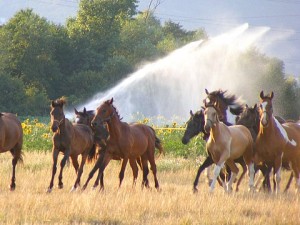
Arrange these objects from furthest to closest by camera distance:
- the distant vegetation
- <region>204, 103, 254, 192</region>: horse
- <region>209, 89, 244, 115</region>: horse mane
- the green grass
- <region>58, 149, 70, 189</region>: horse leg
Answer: the distant vegetation < the green grass < <region>209, 89, 244, 115</region>: horse mane < <region>58, 149, 70, 189</region>: horse leg < <region>204, 103, 254, 192</region>: horse

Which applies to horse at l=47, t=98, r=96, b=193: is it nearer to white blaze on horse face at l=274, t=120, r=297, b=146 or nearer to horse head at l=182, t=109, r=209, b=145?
horse head at l=182, t=109, r=209, b=145

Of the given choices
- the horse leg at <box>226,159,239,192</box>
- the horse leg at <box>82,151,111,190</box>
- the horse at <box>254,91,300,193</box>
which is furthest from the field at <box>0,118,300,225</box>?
the horse at <box>254,91,300,193</box>

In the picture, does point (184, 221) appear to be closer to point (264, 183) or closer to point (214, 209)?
point (214, 209)

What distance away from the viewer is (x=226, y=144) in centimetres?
1719

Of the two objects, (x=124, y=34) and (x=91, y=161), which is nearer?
(x=91, y=161)

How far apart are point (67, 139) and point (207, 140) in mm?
2904

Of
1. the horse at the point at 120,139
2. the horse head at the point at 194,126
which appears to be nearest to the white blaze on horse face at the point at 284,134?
the horse head at the point at 194,126

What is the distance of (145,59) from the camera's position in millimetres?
69312

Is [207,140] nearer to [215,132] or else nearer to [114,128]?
[215,132]

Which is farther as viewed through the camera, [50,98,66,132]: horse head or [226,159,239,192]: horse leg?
[226,159,239,192]: horse leg

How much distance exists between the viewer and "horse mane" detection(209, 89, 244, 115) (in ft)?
61.8

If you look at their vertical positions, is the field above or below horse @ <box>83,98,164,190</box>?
below

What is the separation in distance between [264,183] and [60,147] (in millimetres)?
4266

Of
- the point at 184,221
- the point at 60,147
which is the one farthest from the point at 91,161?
the point at 184,221
